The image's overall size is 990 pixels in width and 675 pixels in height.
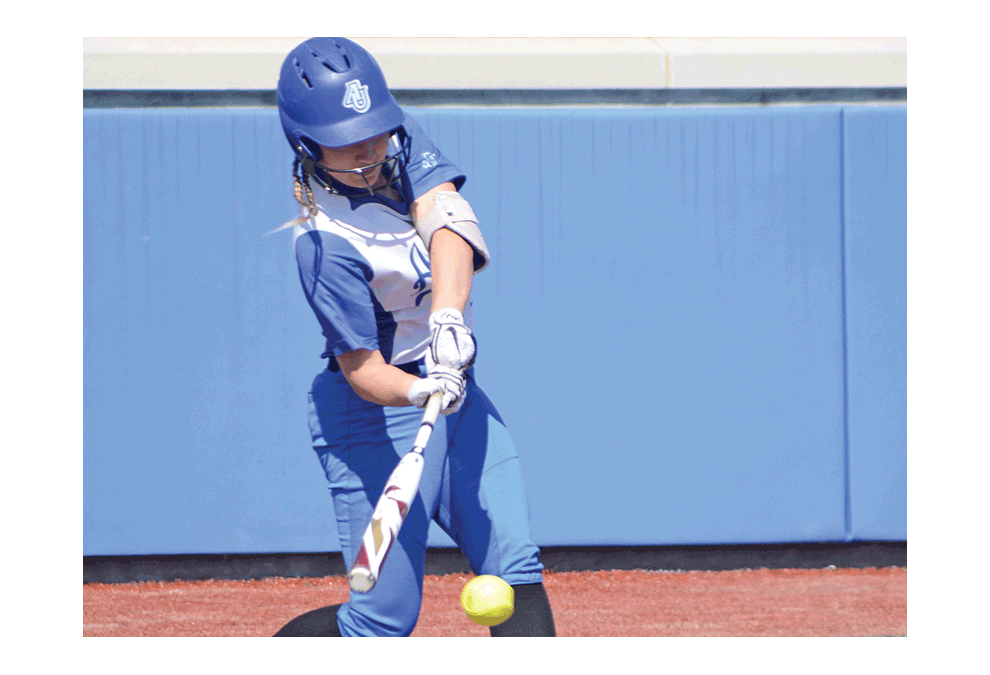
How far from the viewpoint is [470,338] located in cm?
209

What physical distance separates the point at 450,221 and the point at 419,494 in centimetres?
70

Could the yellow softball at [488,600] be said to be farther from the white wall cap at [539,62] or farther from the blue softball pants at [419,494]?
the white wall cap at [539,62]

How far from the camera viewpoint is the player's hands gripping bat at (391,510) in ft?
5.92

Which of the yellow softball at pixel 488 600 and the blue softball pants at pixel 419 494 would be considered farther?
the blue softball pants at pixel 419 494

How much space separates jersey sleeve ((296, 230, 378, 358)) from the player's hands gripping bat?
9.3 inches

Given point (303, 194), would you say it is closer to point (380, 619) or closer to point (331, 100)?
point (331, 100)

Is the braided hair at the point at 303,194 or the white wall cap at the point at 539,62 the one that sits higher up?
the white wall cap at the point at 539,62

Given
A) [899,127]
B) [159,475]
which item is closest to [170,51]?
[159,475]

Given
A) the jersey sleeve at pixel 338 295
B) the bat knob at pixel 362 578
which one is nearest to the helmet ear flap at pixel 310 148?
the jersey sleeve at pixel 338 295

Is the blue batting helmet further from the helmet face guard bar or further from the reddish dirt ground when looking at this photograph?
the reddish dirt ground

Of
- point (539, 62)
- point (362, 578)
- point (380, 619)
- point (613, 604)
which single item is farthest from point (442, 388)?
point (539, 62)

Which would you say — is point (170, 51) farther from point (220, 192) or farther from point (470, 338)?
point (470, 338)

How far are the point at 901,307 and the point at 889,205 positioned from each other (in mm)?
558

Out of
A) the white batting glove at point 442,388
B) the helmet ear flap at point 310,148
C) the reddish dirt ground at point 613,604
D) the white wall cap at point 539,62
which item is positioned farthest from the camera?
the white wall cap at point 539,62
